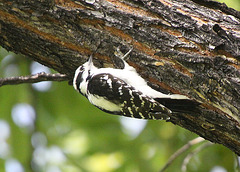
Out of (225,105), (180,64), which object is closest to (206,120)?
(225,105)

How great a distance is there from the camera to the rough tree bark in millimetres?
3254

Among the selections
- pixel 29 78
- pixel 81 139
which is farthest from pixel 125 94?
pixel 81 139

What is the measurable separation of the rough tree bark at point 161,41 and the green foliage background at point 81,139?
1.55 m

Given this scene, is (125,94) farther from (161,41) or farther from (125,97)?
(161,41)

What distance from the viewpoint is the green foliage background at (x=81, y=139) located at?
5160 mm

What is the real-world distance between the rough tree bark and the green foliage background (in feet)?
5.10

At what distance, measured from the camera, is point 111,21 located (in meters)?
3.49

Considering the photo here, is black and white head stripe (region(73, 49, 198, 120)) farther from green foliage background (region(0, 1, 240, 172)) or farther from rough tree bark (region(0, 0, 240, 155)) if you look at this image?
green foliage background (region(0, 1, 240, 172))

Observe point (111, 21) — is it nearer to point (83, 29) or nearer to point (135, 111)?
point (83, 29)

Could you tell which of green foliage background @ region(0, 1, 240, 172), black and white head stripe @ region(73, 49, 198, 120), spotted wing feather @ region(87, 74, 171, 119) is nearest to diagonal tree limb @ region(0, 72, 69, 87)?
black and white head stripe @ region(73, 49, 198, 120)

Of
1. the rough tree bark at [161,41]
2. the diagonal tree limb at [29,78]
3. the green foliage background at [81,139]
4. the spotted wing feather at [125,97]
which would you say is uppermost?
the rough tree bark at [161,41]

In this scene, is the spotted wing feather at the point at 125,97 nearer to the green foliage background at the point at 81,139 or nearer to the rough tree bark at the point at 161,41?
the rough tree bark at the point at 161,41

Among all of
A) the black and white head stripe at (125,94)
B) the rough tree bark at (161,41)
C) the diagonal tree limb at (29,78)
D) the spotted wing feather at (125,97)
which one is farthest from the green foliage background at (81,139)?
the rough tree bark at (161,41)

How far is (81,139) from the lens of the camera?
5996mm
